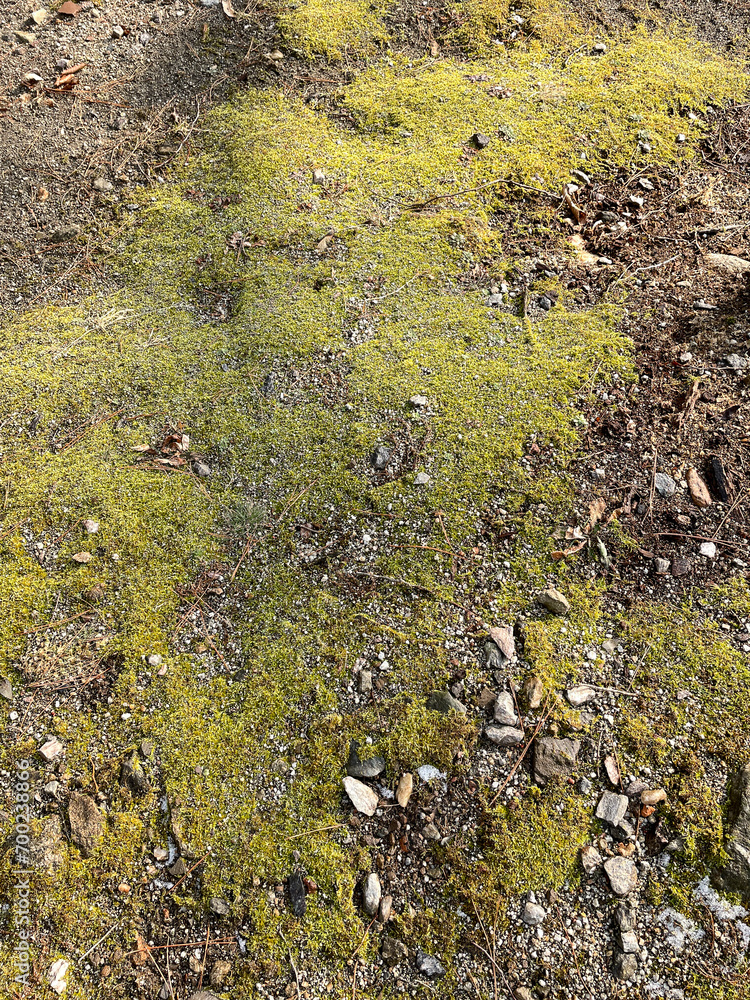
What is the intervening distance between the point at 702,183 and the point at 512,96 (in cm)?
170

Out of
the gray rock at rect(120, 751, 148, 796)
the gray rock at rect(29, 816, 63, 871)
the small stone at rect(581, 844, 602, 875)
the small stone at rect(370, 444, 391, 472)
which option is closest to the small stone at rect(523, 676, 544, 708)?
the small stone at rect(581, 844, 602, 875)

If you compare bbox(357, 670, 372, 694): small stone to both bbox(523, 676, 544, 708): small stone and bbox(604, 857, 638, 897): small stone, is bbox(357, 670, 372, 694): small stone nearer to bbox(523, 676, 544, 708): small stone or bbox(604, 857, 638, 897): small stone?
bbox(523, 676, 544, 708): small stone

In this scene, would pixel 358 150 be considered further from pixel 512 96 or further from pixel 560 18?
pixel 560 18

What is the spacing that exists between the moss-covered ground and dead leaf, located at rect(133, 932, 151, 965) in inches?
1.1

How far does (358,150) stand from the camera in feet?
15.8

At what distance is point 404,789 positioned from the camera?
278cm

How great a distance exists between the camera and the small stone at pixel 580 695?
295 centimetres

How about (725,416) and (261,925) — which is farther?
(725,416)

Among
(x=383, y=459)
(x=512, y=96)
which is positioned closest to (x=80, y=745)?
(x=383, y=459)

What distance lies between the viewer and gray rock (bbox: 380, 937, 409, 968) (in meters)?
2.51

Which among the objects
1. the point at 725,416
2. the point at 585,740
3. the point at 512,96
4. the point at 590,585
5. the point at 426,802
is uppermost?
the point at 512,96

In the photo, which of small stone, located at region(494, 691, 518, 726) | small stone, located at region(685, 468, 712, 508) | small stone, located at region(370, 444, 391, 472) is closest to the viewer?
small stone, located at region(494, 691, 518, 726)

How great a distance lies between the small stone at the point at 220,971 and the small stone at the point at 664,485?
314 centimetres

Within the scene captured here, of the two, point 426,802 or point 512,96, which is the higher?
point 512,96
